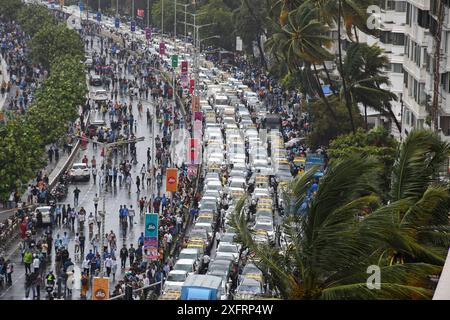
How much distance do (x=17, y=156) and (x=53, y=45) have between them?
2430 inches

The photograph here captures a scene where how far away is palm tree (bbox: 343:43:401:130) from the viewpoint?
245ft

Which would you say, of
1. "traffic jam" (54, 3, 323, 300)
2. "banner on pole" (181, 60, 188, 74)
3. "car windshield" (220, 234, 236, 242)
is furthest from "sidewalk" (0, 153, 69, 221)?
"banner on pole" (181, 60, 188, 74)

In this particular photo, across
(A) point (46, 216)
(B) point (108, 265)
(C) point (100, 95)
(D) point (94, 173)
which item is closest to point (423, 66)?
(A) point (46, 216)

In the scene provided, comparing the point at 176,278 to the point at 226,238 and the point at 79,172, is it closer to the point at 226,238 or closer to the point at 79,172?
the point at 226,238

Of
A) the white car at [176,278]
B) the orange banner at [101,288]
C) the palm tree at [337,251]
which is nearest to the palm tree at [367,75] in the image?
the white car at [176,278]

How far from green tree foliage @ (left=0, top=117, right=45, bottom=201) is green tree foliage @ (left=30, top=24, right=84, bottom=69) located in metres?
54.6

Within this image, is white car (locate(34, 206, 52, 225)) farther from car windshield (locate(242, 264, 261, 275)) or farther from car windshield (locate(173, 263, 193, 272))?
car windshield (locate(242, 264, 261, 275))

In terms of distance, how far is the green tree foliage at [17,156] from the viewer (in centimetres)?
6444

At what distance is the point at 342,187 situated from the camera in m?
21.5

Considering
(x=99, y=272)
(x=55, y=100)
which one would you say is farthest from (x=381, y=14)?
(x=99, y=272)

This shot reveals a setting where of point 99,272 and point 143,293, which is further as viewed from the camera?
point 99,272
